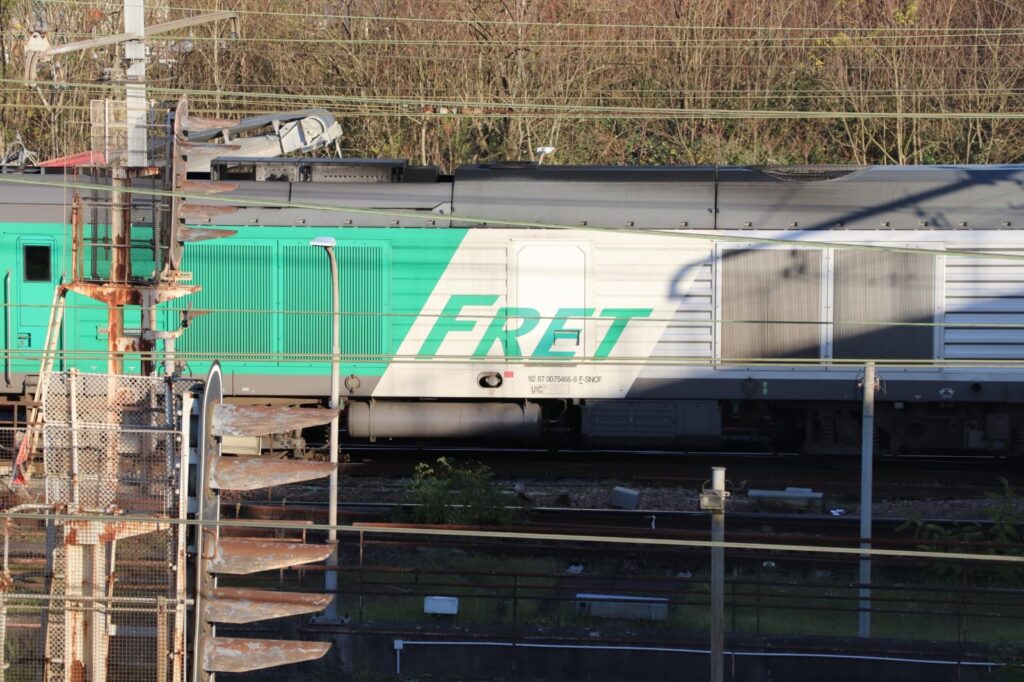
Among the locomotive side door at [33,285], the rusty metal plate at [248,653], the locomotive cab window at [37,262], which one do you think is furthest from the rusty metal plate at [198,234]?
the locomotive cab window at [37,262]

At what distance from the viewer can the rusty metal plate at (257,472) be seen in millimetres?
7023

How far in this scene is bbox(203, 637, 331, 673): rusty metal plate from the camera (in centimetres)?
707

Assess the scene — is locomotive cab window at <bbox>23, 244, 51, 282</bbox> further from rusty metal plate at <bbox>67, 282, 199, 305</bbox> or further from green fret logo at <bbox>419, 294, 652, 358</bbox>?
rusty metal plate at <bbox>67, 282, 199, 305</bbox>

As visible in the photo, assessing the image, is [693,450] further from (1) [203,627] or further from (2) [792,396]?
(1) [203,627]

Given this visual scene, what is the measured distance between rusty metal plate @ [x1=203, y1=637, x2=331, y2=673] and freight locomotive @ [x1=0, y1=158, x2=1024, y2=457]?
9.42 meters

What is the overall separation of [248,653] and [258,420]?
1.38m

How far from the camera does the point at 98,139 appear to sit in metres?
11.4

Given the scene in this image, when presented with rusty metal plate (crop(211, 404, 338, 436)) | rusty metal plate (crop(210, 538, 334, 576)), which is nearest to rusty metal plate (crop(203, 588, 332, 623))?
rusty metal plate (crop(210, 538, 334, 576))

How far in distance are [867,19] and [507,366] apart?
1857cm

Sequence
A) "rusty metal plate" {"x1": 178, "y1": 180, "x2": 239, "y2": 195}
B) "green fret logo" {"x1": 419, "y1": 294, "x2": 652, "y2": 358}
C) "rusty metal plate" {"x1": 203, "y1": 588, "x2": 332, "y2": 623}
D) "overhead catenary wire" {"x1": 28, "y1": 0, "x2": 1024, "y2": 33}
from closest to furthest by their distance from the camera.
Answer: "rusty metal plate" {"x1": 203, "y1": 588, "x2": 332, "y2": 623}
"rusty metal plate" {"x1": 178, "y1": 180, "x2": 239, "y2": 195}
"green fret logo" {"x1": 419, "y1": 294, "x2": 652, "y2": 358}
"overhead catenary wire" {"x1": 28, "y1": 0, "x2": 1024, "y2": 33}

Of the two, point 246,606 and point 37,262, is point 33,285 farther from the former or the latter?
point 246,606

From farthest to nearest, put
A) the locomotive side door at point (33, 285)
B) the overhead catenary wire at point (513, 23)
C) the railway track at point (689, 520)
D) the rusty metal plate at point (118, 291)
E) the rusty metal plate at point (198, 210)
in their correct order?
the overhead catenary wire at point (513, 23), the locomotive side door at point (33, 285), the railway track at point (689, 520), the rusty metal plate at point (198, 210), the rusty metal plate at point (118, 291)

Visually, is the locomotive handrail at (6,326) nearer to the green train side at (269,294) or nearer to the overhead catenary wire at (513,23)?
the green train side at (269,294)

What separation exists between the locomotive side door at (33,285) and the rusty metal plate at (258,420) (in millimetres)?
11001
